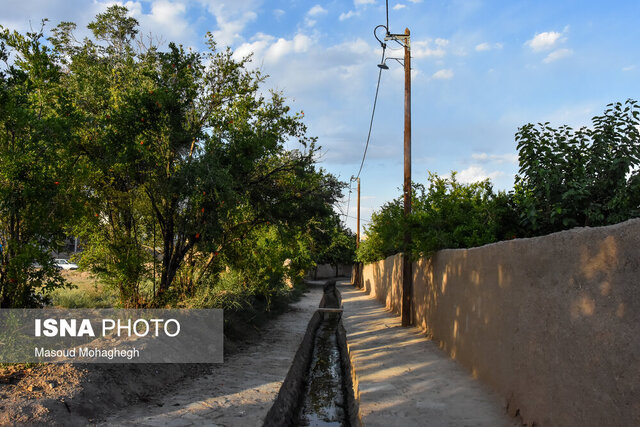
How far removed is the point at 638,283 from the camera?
11.1ft

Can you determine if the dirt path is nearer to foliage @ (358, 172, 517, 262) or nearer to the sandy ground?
the sandy ground

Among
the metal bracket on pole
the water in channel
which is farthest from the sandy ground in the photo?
the metal bracket on pole

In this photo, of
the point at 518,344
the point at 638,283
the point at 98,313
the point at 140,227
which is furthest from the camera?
the point at 140,227

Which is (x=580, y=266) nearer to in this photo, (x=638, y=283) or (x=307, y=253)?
(x=638, y=283)

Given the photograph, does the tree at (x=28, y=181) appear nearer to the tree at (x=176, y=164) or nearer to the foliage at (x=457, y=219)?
the tree at (x=176, y=164)

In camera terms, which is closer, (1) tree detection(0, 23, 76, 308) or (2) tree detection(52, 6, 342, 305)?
(1) tree detection(0, 23, 76, 308)

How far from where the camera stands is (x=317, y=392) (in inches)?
360

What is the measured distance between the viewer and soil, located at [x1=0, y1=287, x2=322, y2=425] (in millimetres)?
5109

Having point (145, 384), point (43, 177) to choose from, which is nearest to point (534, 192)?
point (145, 384)

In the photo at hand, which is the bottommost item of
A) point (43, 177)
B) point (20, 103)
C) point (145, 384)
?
point (145, 384)

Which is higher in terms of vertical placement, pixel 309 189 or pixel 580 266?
pixel 309 189

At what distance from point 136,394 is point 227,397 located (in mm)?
1190

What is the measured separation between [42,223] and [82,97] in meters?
4.11

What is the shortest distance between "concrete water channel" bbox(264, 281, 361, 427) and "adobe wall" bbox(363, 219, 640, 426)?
2.14 metres
